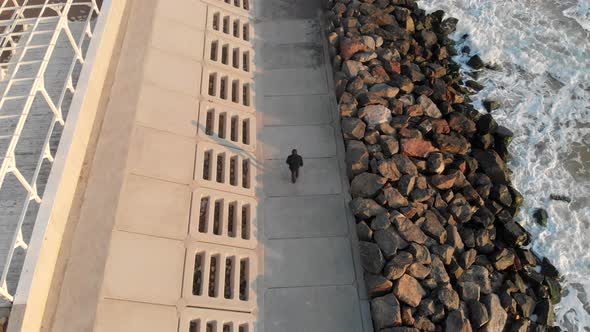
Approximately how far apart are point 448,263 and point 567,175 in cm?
547

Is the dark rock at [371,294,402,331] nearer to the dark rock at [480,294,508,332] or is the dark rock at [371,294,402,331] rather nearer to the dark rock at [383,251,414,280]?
the dark rock at [383,251,414,280]

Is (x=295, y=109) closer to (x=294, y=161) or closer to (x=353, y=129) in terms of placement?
(x=353, y=129)

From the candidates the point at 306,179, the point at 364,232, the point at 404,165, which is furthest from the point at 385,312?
the point at 306,179

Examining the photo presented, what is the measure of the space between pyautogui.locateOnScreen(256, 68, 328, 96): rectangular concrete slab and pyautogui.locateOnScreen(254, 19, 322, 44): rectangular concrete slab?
51.1 inches

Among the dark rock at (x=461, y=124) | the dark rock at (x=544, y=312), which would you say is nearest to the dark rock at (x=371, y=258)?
the dark rock at (x=544, y=312)

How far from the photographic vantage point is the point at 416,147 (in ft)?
38.0

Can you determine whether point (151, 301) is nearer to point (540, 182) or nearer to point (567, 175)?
point (540, 182)

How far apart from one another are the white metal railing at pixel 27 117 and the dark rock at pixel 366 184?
591 cm

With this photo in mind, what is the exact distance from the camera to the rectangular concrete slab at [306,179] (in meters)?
11.1

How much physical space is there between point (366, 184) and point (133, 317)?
5304 millimetres

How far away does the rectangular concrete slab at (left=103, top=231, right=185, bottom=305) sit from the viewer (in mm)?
8453

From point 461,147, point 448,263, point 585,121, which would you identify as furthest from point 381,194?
point 585,121

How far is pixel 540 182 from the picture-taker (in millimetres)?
12836

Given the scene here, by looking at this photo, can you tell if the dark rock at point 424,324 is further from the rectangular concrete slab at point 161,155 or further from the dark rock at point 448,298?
the rectangular concrete slab at point 161,155
